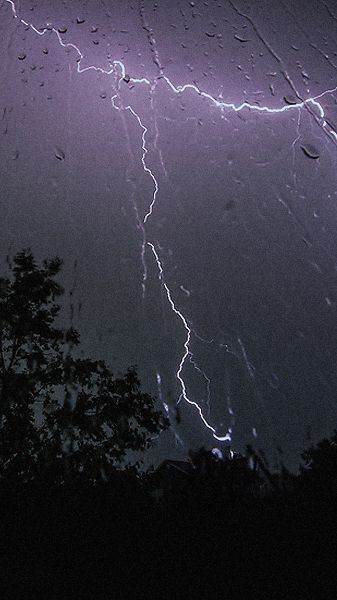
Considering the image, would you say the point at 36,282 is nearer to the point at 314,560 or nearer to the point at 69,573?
the point at 69,573

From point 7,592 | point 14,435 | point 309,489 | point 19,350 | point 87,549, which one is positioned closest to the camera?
point 7,592


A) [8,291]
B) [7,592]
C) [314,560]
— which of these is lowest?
[314,560]

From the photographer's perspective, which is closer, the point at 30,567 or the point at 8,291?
the point at 30,567

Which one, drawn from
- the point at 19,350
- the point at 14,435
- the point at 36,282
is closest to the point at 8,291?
the point at 36,282

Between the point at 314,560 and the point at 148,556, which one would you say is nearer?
the point at 314,560

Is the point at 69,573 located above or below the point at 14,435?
below

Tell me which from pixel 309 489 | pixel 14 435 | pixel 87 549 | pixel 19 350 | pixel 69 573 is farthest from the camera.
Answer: pixel 19 350

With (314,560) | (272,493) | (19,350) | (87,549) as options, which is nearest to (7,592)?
(87,549)

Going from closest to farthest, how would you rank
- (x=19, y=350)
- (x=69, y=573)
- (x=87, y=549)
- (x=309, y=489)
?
(x=69, y=573) → (x=87, y=549) → (x=309, y=489) → (x=19, y=350)

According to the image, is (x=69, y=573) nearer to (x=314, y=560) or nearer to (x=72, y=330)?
(x=314, y=560)
